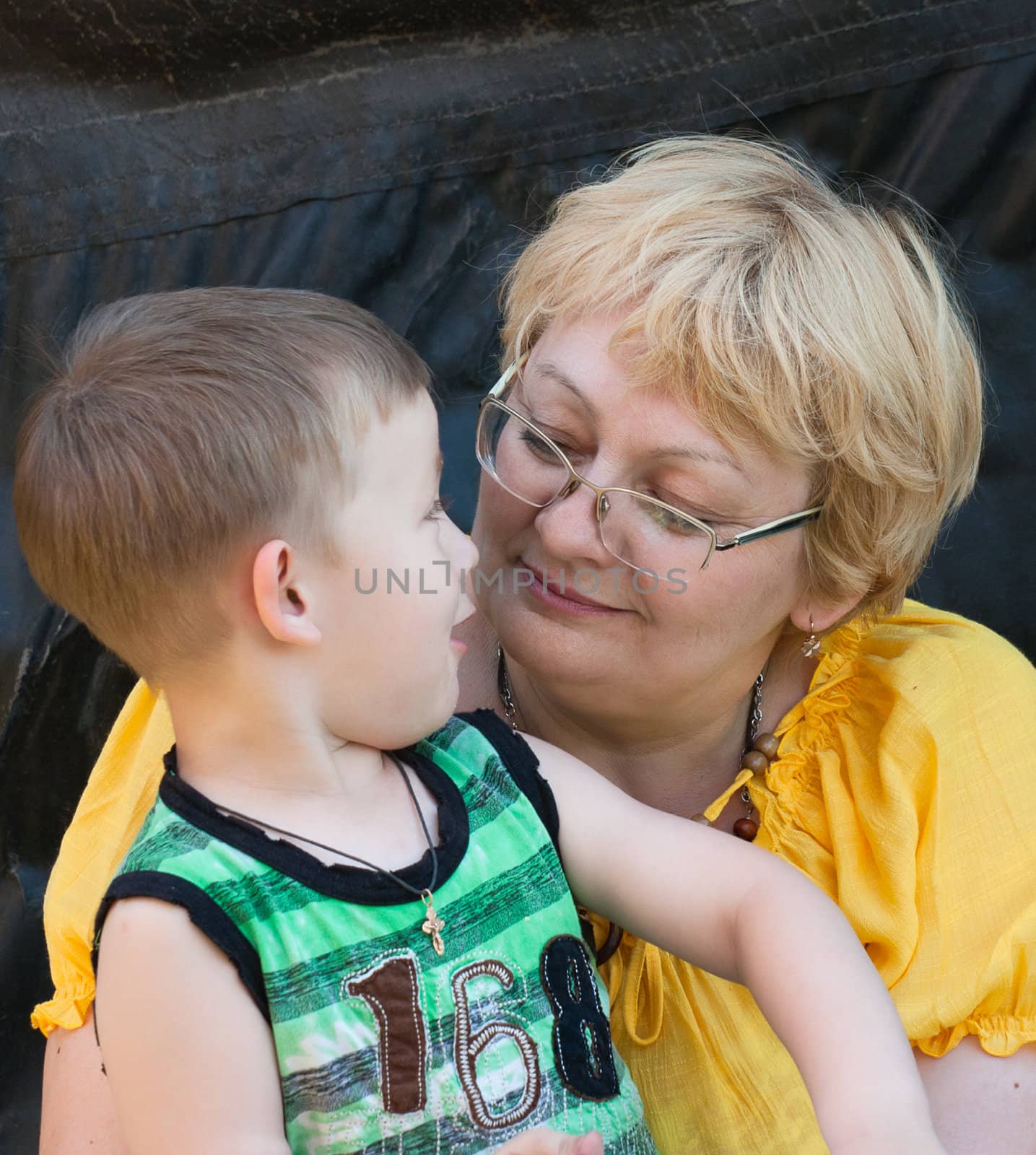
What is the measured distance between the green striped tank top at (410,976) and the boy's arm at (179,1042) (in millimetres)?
21

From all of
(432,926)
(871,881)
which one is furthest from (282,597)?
(871,881)

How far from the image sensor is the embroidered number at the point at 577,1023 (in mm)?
1303

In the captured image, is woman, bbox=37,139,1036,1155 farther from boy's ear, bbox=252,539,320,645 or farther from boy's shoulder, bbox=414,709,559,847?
boy's ear, bbox=252,539,320,645

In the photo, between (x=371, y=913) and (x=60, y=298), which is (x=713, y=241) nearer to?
(x=371, y=913)

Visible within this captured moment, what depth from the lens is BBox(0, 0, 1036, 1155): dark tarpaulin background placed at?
2.25 m

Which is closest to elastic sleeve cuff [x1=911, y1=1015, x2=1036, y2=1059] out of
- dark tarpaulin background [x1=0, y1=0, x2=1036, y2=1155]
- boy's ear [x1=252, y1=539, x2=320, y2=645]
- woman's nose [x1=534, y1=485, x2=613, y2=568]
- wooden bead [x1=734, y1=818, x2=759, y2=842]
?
wooden bead [x1=734, y1=818, x2=759, y2=842]

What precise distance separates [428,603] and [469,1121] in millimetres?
492

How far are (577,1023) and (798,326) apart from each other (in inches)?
34.5

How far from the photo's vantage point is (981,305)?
2510 mm

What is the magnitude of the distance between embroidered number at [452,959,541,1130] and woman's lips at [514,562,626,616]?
528 millimetres

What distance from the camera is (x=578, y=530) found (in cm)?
163

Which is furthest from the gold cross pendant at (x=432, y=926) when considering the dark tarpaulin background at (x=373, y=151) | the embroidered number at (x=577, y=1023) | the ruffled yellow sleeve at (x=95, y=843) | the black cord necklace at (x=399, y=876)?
the dark tarpaulin background at (x=373, y=151)

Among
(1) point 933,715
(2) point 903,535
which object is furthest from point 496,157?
(1) point 933,715

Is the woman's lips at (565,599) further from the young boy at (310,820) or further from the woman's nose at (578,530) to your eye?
the young boy at (310,820)
